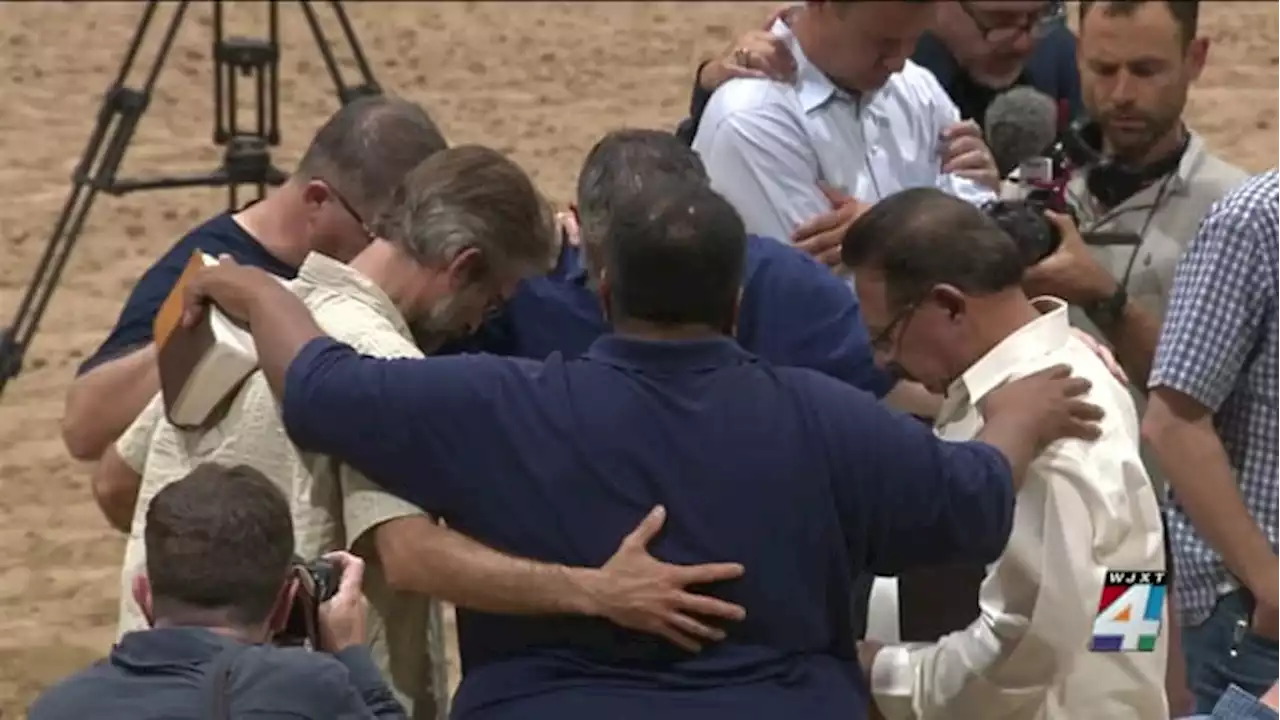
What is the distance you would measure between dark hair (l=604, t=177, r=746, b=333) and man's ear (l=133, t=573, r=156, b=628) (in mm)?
594

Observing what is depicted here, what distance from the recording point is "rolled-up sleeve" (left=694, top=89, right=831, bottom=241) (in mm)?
3664

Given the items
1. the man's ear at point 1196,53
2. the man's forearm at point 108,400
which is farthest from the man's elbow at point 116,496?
the man's ear at point 1196,53

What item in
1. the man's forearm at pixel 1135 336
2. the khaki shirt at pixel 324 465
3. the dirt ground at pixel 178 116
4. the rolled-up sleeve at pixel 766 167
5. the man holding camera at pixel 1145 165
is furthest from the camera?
the dirt ground at pixel 178 116

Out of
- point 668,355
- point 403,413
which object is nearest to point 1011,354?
point 668,355

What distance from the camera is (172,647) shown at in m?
2.44

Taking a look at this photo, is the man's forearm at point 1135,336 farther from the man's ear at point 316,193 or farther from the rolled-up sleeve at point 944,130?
the man's ear at point 316,193

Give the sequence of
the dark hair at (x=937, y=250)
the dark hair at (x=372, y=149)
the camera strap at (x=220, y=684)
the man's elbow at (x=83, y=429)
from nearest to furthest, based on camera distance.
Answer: the camera strap at (x=220, y=684)
the dark hair at (x=937, y=250)
the dark hair at (x=372, y=149)
the man's elbow at (x=83, y=429)

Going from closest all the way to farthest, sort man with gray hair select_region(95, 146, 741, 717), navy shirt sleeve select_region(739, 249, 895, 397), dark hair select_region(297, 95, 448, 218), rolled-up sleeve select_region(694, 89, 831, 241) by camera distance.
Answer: man with gray hair select_region(95, 146, 741, 717), navy shirt sleeve select_region(739, 249, 895, 397), dark hair select_region(297, 95, 448, 218), rolled-up sleeve select_region(694, 89, 831, 241)

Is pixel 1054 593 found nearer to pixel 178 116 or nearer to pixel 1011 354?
pixel 1011 354

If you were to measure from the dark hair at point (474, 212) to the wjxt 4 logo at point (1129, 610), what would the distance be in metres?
0.81

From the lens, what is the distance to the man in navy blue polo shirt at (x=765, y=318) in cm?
311

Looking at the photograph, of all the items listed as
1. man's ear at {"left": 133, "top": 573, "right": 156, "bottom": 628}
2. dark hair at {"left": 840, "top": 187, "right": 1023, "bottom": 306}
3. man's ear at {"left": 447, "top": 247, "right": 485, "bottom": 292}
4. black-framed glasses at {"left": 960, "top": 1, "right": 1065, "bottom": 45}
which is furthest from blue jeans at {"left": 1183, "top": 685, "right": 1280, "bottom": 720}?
black-framed glasses at {"left": 960, "top": 1, "right": 1065, "bottom": 45}

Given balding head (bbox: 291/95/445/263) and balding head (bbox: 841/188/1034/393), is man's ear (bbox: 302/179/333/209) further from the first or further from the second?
balding head (bbox: 841/188/1034/393)

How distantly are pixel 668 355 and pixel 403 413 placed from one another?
296 millimetres
